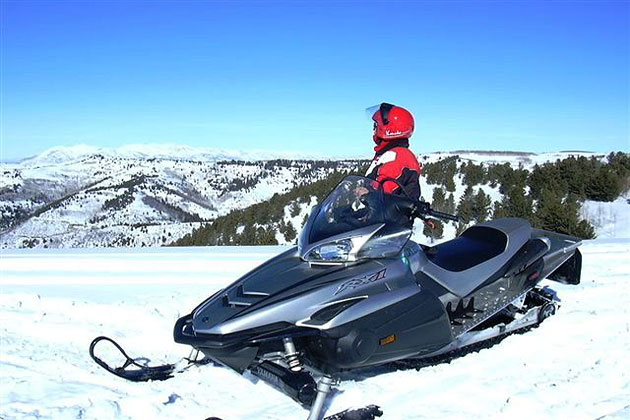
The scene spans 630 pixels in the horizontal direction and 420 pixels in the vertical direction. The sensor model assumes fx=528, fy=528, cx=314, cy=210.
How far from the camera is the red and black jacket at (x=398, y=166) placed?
452 centimetres

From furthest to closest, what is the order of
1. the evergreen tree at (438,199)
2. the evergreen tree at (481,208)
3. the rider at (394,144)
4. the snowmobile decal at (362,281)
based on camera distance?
the evergreen tree at (438,199) < the evergreen tree at (481,208) < the rider at (394,144) < the snowmobile decal at (362,281)

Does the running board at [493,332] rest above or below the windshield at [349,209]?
below

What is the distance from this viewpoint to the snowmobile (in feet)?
10.0

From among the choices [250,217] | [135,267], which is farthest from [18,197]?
[135,267]

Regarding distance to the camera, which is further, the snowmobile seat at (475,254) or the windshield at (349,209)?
the snowmobile seat at (475,254)

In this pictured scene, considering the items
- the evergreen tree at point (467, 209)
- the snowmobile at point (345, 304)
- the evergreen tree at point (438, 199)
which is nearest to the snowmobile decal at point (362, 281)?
the snowmobile at point (345, 304)

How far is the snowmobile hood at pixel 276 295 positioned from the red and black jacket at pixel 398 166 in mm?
1248

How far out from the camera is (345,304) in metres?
3.24

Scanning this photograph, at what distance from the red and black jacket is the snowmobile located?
0.62m

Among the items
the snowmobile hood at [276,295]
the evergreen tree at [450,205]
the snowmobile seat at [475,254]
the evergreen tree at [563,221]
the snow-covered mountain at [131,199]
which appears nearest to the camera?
the snowmobile hood at [276,295]

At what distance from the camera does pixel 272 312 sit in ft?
10.0

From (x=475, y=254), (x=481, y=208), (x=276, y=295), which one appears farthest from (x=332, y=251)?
(x=481, y=208)

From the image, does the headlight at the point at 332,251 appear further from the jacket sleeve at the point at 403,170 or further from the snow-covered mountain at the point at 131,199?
the snow-covered mountain at the point at 131,199

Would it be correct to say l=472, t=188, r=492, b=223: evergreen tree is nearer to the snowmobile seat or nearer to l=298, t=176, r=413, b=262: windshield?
the snowmobile seat
